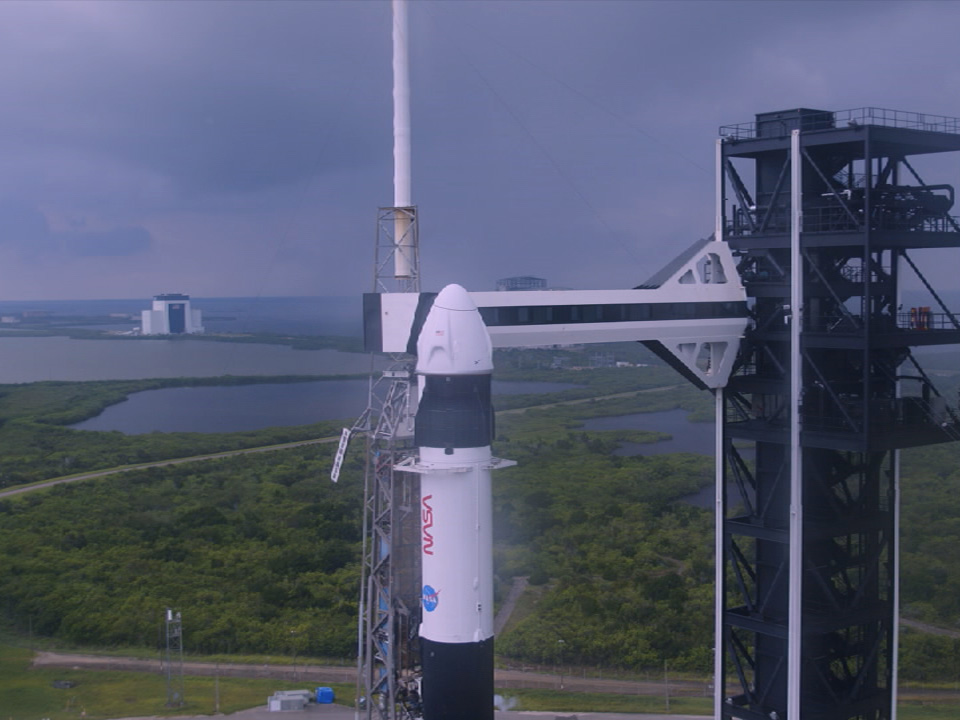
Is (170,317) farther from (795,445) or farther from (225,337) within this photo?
(795,445)

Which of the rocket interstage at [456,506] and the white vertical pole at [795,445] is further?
the white vertical pole at [795,445]

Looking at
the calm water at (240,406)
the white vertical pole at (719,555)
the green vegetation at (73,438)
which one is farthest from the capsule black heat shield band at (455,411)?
the calm water at (240,406)

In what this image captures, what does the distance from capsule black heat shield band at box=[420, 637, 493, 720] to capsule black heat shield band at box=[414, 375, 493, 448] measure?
2.82m

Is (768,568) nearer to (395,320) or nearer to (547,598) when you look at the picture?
(395,320)

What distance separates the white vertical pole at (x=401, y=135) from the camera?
15.8 metres

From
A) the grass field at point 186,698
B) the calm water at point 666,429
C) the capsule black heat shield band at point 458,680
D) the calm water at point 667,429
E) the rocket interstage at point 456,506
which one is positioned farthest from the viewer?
the calm water at point 666,429

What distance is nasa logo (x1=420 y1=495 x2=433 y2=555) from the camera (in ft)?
47.7

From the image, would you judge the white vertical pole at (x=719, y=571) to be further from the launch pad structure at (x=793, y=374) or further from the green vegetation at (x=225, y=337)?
the green vegetation at (x=225, y=337)

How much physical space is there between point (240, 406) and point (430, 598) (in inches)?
3187

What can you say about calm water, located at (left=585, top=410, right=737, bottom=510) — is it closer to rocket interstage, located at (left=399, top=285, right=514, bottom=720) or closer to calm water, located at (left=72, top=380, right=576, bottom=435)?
calm water, located at (left=72, top=380, right=576, bottom=435)

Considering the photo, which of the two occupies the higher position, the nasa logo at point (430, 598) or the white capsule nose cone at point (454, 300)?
the white capsule nose cone at point (454, 300)

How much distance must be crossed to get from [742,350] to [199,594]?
20.6m

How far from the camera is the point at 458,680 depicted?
14.4 meters

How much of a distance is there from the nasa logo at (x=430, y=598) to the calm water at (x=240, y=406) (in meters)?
55.6
